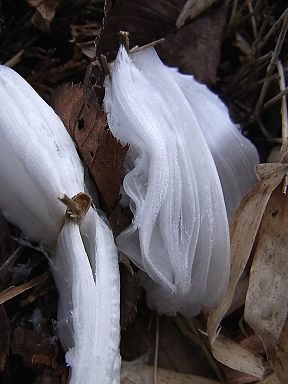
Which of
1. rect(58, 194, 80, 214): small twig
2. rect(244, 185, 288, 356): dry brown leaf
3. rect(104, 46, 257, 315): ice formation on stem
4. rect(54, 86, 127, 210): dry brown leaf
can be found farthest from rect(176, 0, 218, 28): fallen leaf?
rect(58, 194, 80, 214): small twig

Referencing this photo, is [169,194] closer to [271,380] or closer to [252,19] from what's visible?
[271,380]

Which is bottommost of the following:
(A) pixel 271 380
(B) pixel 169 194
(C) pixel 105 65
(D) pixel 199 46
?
(A) pixel 271 380

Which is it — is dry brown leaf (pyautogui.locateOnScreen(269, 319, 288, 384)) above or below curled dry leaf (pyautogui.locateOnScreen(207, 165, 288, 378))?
below

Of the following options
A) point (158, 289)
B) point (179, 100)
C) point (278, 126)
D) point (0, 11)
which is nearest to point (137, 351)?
point (158, 289)

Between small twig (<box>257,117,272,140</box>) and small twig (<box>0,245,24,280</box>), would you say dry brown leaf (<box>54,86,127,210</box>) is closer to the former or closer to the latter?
small twig (<box>0,245,24,280</box>)

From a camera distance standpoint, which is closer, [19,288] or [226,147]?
[19,288]

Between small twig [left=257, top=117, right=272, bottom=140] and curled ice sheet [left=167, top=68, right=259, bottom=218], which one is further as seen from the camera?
small twig [left=257, top=117, right=272, bottom=140]

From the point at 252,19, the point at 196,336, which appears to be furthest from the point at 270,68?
the point at 196,336
